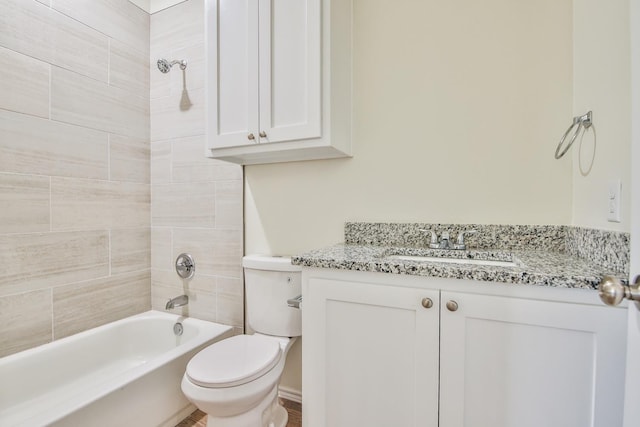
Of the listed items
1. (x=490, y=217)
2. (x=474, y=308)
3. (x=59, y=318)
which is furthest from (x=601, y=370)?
(x=59, y=318)

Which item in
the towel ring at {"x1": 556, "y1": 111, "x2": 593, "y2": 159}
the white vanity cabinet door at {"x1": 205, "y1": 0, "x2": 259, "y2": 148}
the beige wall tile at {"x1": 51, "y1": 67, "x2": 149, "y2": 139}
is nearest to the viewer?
the towel ring at {"x1": 556, "y1": 111, "x2": 593, "y2": 159}

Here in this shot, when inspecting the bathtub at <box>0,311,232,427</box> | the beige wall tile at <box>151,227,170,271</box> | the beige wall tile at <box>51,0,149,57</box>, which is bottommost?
the bathtub at <box>0,311,232,427</box>

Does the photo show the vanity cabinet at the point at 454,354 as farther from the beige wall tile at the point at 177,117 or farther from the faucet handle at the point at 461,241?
the beige wall tile at the point at 177,117

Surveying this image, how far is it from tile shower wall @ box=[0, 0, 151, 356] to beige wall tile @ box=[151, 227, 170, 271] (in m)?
0.05

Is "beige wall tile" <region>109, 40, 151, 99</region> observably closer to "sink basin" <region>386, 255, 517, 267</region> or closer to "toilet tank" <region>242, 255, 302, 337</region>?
"toilet tank" <region>242, 255, 302, 337</region>

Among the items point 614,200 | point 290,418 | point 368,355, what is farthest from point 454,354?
point 290,418

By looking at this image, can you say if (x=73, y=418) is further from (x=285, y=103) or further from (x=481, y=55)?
(x=481, y=55)

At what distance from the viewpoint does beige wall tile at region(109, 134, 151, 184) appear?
1889 millimetres

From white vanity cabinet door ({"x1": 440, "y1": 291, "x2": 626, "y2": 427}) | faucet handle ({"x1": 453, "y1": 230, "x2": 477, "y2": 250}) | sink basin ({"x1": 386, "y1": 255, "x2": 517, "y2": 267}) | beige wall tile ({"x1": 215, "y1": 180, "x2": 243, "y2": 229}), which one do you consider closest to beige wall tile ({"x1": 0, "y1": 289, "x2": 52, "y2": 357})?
beige wall tile ({"x1": 215, "y1": 180, "x2": 243, "y2": 229})

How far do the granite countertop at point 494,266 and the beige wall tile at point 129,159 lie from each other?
1507 millimetres

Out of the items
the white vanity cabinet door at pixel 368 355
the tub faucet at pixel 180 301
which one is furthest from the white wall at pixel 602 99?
the tub faucet at pixel 180 301

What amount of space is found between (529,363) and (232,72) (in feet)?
5.14

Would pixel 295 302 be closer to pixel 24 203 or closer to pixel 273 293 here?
pixel 273 293

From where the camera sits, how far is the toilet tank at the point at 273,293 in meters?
1.52
